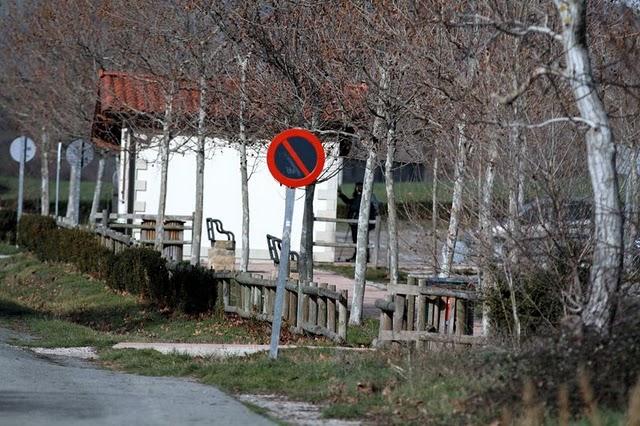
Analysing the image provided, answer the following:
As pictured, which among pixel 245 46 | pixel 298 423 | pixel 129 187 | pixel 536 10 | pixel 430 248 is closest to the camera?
pixel 298 423

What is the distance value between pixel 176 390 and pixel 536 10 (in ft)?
16.6

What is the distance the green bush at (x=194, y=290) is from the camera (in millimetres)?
21156

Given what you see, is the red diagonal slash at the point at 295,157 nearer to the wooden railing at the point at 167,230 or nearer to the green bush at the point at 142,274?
the green bush at the point at 142,274

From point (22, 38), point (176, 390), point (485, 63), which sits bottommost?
point (176, 390)

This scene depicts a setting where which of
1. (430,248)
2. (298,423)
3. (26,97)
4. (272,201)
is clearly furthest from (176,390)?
(26,97)

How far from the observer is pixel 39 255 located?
34.8 metres

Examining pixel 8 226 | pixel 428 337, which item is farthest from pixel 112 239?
pixel 8 226

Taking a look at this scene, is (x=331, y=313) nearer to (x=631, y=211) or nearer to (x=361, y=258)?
(x=361, y=258)

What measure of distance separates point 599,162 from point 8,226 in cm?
3827

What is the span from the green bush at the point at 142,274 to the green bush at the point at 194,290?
34 centimetres

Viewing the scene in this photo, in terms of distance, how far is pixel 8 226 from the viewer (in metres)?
46.1

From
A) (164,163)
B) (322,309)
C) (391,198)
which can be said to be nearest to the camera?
(322,309)

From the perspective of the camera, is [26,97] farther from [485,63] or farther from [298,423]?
[298,423]

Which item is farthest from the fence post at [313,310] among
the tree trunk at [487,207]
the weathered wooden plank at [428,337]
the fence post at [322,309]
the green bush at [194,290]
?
the tree trunk at [487,207]
